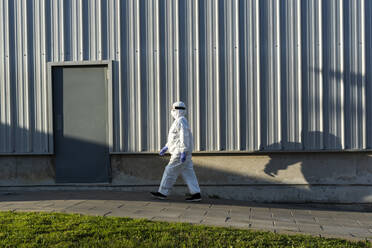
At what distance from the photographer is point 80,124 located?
10188mm

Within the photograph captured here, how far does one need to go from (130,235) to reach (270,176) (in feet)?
15.1

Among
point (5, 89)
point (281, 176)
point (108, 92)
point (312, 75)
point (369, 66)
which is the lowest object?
point (281, 176)

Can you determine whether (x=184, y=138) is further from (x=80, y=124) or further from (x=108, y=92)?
(x=80, y=124)

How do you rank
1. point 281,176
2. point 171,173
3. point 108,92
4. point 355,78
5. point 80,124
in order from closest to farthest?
1. point 171,173
2. point 355,78
3. point 281,176
4. point 108,92
5. point 80,124

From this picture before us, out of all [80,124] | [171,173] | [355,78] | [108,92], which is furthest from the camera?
[80,124]

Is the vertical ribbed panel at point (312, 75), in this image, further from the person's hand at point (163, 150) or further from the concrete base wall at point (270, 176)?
the person's hand at point (163, 150)

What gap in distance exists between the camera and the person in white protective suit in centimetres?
889

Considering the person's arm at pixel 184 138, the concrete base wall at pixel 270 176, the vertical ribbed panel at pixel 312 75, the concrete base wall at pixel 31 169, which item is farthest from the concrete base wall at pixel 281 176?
the concrete base wall at pixel 31 169

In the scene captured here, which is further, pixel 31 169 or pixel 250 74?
pixel 31 169

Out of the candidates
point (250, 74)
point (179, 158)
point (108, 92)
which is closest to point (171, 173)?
point (179, 158)

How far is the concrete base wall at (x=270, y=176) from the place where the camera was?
9750 millimetres

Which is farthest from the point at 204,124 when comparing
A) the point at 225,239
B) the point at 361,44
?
the point at 225,239

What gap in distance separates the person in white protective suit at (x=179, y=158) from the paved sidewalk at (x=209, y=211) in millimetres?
250

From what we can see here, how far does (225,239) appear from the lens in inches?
232
